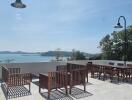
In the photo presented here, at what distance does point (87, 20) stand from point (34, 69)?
6231 millimetres

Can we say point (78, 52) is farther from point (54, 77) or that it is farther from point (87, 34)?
point (54, 77)

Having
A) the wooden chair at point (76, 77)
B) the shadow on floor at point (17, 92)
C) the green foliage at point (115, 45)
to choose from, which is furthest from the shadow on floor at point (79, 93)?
the green foliage at point (115, 45)

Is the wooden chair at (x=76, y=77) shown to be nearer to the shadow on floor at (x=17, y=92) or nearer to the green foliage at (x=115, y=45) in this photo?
the shadow on floor at (x=17, y=92)

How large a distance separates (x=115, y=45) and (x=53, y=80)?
53.5ft

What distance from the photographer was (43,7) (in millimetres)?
9734

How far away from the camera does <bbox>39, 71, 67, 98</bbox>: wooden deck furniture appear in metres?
5.69

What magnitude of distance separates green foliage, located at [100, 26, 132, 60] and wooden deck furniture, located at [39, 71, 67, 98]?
15.0 metres

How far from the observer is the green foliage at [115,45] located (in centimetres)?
1997

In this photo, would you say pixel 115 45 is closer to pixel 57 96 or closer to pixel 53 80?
pixel 53 80

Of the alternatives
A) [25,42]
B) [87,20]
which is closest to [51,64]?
[87,20]

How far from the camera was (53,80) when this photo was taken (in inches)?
230

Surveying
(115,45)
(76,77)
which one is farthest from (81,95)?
(115,45)

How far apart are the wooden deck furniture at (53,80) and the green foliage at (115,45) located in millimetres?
15007

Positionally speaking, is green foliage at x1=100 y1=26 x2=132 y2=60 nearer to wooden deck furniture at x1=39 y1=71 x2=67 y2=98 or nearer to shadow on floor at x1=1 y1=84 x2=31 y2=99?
wooden deck furniture at x1=39 y1=71 x2=67 y2=98
